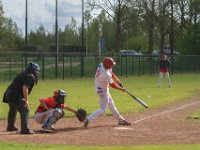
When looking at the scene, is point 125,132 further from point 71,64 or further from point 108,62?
point 71,64

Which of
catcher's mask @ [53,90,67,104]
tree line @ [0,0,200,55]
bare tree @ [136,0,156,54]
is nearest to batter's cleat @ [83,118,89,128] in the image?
catcher's mask @ [53,90,67,104]

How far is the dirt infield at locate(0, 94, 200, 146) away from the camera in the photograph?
436 inches

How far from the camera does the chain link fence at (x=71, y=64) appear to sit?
3878 centimetres

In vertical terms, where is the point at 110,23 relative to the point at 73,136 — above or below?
above

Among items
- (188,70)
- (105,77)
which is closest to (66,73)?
(188,70)

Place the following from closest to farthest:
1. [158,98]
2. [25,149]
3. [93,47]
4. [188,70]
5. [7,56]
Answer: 1. [25,149]
2. [158,98]
3. [7,56]
4. [188,70]
5. [93,47]

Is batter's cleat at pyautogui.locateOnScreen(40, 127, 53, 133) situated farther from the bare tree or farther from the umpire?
the bare tree

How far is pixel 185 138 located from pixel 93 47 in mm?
81807

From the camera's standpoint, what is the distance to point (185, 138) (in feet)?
38.2

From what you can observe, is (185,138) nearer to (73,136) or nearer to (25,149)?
(73,136)

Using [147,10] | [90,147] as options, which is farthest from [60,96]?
[147,10]

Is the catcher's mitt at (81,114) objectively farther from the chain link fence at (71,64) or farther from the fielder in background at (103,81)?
the chain link fence at (71,64)

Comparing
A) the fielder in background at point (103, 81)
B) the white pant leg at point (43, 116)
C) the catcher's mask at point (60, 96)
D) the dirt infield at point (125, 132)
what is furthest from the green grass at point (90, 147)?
the fielder in background at point (103, 81)

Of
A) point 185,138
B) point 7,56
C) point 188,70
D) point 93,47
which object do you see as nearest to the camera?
point 185,138
